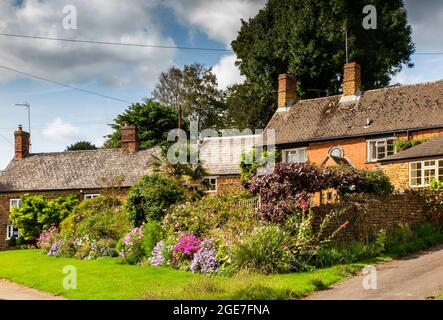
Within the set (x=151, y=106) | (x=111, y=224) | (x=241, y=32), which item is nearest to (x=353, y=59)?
(x=241, y=32)

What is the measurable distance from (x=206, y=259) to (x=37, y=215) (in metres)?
24.8

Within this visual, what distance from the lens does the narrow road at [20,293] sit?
16.2 meters

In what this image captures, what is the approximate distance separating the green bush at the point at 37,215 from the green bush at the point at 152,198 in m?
14.8

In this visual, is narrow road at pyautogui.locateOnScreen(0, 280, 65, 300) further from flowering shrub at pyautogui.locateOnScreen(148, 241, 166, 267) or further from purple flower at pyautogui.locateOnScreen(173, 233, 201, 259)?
purple flower at pyautogui.locateOnScreen(173, 233, 201, 259)

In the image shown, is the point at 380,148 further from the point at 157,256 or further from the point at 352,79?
the point at 157,256

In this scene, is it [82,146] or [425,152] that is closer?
[425,152]

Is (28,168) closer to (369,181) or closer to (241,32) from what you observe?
(241,32)

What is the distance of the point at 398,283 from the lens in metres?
15.4

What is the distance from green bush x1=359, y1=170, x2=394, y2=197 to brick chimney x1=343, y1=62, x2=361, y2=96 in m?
16.4

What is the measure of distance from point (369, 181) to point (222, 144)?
68.2 ft

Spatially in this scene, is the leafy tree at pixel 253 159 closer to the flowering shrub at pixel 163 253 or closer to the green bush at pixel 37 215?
the green bush at pixel 37 215

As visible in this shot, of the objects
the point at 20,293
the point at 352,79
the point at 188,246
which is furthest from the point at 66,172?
the point at 20,293

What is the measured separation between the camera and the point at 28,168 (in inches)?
1869

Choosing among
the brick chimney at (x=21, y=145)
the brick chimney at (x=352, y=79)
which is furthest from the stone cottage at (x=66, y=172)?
the brick chimney at (x=352, y=79)
